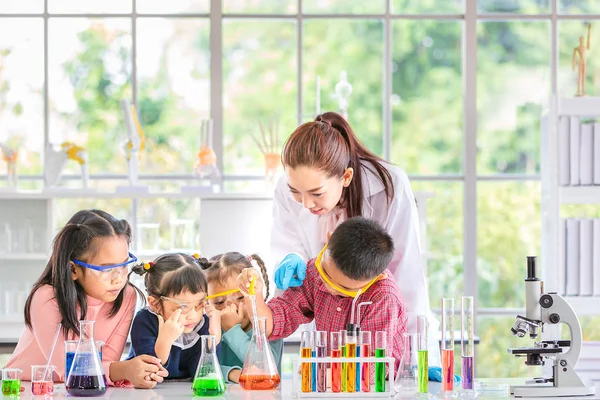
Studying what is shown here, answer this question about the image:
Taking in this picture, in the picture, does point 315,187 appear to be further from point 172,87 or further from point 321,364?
point 172,87

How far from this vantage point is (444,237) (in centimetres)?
568

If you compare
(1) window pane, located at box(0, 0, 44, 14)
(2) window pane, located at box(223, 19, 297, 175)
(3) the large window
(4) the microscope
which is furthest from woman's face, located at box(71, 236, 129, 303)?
(1) window pane, located at box(0, 0, 44, 14)

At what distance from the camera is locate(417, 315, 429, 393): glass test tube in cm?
215

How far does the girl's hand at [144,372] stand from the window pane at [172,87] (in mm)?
3263

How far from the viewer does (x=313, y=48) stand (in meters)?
5.64

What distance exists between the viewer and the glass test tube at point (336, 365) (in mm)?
2158

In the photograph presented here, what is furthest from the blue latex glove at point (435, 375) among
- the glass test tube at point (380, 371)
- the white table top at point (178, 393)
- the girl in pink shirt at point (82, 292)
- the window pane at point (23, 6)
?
the window pane at point (23, 6)

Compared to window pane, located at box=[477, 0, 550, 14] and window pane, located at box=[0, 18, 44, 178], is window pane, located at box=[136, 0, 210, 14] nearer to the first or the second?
window pane, located at box=[0, 18, 44, 178]

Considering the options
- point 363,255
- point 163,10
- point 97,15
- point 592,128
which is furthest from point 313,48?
point 363,255

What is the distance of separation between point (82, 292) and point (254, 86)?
321cm

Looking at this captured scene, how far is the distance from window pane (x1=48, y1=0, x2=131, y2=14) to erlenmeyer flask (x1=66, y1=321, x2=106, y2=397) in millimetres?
3613

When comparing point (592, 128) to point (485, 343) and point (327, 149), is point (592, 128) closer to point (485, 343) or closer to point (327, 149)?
point (485, 343)

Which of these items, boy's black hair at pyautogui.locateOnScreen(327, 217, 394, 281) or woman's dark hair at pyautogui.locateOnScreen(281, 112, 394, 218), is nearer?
boy's black hair at pyautogui.locateOnScreen(327, 217, 394, 281)

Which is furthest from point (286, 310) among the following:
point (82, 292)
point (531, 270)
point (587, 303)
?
point (587, 303)
